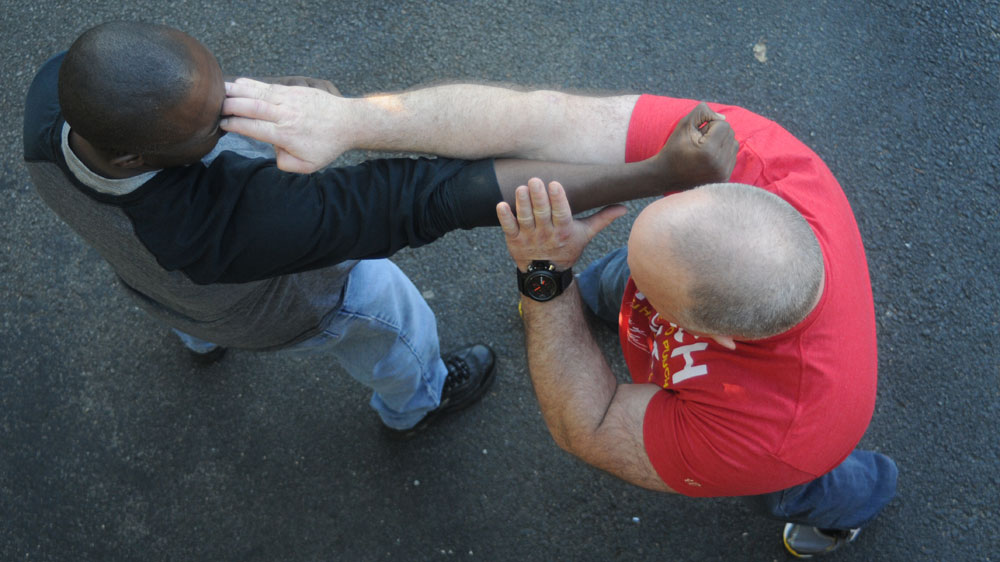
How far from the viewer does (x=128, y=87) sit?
1.41 m

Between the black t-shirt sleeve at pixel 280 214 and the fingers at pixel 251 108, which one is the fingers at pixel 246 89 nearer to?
the fingers at pixel 251 108

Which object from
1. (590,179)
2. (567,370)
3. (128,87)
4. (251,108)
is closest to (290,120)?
(251,108)

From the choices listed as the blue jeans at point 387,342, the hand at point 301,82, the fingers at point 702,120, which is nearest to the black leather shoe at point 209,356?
the blue jeans at point 387,342

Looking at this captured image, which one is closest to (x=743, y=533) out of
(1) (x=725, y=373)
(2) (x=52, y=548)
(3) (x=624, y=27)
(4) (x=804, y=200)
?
(1) (x=725, y=373)

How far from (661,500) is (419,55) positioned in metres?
2.16

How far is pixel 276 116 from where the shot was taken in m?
1.67

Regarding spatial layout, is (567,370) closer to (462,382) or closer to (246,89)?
(462,382)

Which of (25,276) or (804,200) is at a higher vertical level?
(804,200)

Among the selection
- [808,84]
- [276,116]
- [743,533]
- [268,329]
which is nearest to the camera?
[276,116]

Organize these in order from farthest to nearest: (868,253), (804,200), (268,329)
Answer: (868,253) → (268,329) → (804,200)

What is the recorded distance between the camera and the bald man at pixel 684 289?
1618 mm

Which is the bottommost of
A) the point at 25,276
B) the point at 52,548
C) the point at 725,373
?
the point at 52,548

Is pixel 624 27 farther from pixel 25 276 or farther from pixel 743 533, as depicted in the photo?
pixel 25 276

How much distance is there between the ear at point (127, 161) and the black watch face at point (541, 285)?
98cm
